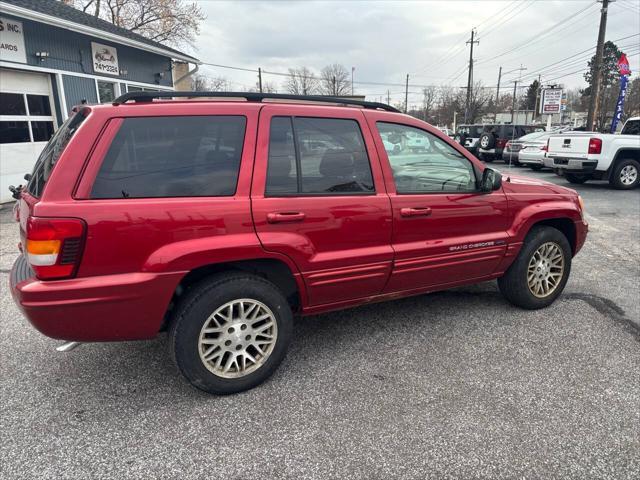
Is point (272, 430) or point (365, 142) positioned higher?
point (365, 142)

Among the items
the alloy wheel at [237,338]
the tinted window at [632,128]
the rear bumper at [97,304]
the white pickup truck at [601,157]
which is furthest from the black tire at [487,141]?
the rear bumper at [97,304]

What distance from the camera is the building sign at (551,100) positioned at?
21031 millimetres

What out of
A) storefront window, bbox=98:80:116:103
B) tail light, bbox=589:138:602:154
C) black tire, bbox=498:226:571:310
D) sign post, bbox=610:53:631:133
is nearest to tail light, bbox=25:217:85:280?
black tire, bbox=498:226:571:310

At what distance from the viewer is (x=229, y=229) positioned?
2.53 m

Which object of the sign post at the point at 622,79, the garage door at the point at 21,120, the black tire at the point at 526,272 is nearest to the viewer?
the black tire at the point at 526,272

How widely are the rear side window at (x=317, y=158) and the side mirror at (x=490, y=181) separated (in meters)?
1.01

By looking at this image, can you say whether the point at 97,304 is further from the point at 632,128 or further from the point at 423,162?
the point at 632,128

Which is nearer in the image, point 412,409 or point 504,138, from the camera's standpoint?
point 412,409

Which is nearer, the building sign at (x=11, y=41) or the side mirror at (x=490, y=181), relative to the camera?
the side mirror at (x=490, y=181)

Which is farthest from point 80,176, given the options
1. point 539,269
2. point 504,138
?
point 504,138

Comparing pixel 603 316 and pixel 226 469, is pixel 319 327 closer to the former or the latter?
pixel 226 469

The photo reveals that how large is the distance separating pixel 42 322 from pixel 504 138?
63.2 feet

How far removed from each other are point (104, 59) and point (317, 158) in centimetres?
1258

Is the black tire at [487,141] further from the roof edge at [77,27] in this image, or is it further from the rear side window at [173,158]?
the rear side window at [173,158]
